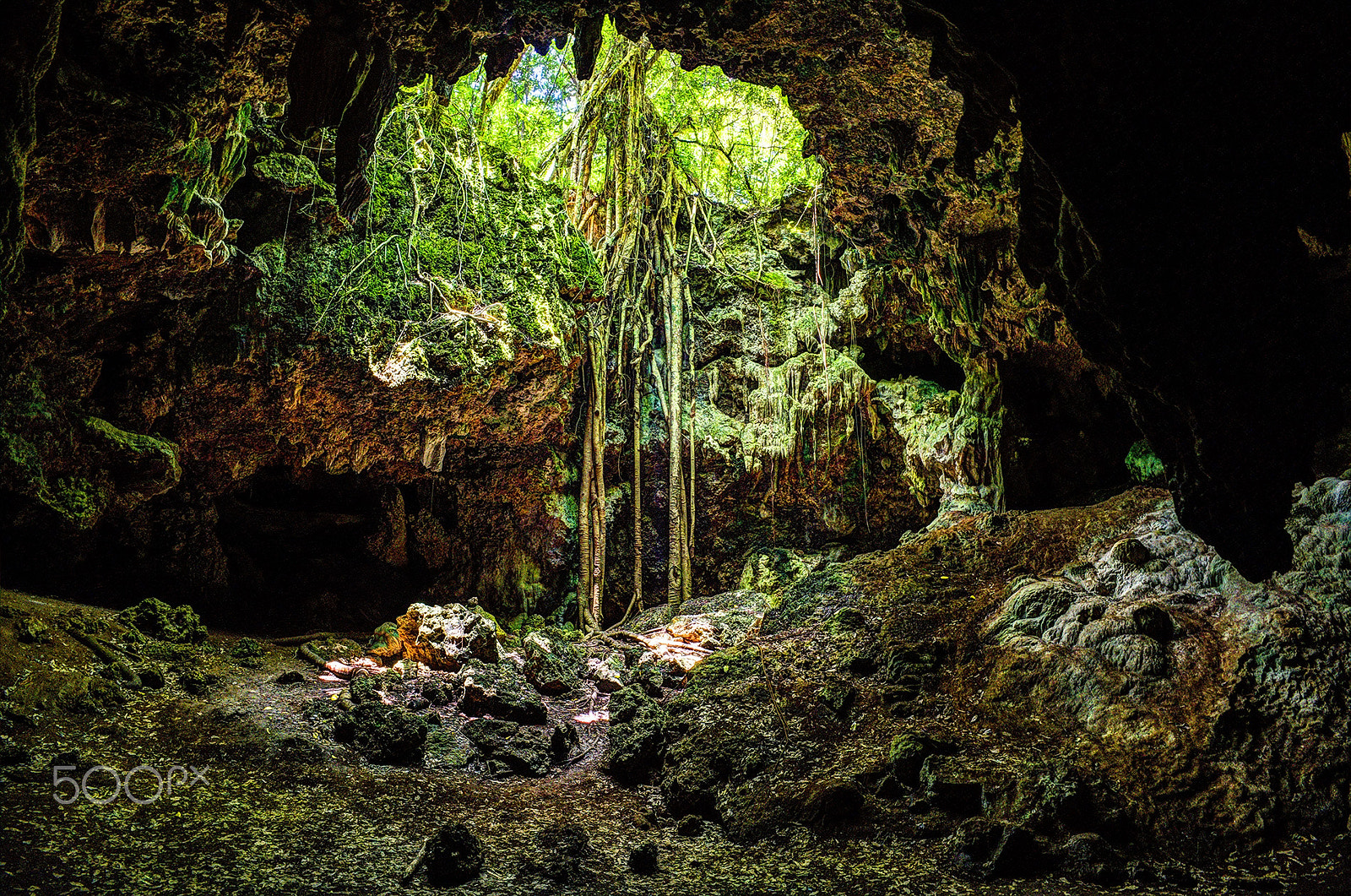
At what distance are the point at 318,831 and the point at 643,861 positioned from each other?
140 centimetres

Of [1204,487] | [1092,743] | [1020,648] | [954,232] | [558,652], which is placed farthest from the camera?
[558,652]

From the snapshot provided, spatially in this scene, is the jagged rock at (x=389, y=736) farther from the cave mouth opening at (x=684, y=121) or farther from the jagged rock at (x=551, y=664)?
the cave mouth opening at (x=684, y=121)

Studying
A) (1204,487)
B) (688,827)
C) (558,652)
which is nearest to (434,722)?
(558,652)

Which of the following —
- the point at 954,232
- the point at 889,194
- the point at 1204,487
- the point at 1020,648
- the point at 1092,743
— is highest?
the point at 889,194

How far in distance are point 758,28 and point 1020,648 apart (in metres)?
4.22

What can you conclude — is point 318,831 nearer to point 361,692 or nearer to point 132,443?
point 361,692

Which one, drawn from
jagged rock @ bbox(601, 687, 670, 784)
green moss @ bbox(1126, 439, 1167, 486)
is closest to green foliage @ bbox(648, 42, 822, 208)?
green moss @ bbox(1126, 439, 1167, 486)

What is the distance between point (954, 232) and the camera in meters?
5.96

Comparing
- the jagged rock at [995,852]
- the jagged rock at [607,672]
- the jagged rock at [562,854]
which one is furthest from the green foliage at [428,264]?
the jagged rock at [995,852]

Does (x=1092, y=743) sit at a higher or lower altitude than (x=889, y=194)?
lower

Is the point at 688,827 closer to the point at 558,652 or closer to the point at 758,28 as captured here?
the point at 558,652

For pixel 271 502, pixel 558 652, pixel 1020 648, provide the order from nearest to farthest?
pixel 1020 648 → pixel 558 652 → pixel 271 502

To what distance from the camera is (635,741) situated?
450 centimetres

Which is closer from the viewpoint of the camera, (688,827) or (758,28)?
(688,827)
